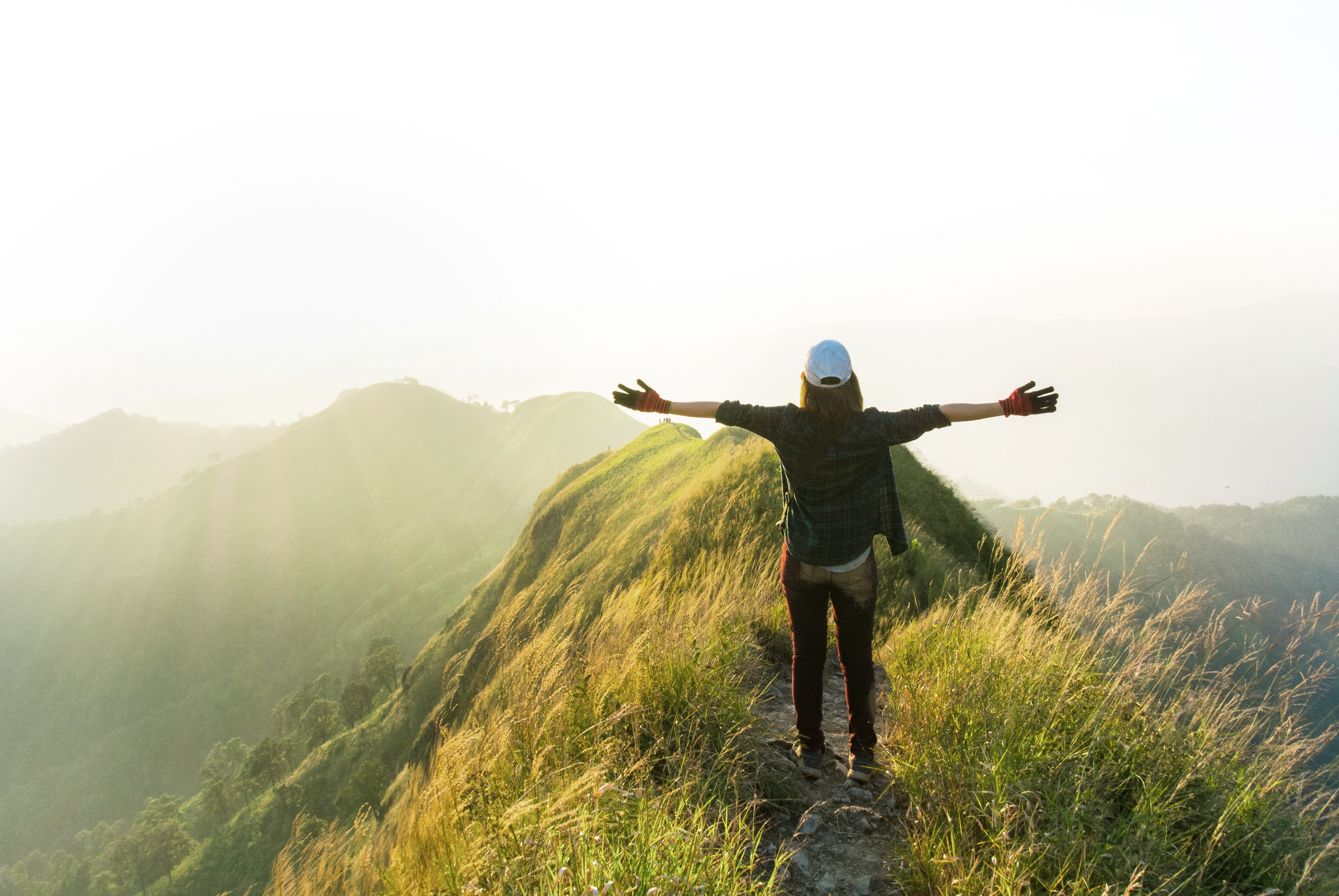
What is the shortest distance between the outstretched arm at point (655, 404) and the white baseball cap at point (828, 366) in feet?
2.26

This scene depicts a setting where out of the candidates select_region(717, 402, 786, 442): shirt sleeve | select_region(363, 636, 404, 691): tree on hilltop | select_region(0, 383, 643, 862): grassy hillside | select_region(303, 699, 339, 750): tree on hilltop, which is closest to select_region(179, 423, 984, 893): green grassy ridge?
select_region(717, 402, 786, 442): shirt sleeve

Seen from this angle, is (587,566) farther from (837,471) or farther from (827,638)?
(837,471)

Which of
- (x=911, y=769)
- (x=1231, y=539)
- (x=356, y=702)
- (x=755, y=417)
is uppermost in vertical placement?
(x=755, y=417)

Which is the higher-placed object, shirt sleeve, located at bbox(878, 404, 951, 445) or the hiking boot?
shirt sleeve, located at bbox(878, 404, 951, 445)

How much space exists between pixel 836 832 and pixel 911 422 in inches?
99.3

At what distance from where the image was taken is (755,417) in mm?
3863

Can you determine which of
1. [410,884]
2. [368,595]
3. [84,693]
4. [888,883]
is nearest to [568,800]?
[410,884]

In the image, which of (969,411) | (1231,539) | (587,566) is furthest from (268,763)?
(1231,539)

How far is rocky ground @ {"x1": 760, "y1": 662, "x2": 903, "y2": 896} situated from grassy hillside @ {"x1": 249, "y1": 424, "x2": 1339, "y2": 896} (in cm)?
2

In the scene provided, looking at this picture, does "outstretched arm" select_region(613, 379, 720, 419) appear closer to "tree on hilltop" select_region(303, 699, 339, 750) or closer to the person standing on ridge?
the person standing on ridge

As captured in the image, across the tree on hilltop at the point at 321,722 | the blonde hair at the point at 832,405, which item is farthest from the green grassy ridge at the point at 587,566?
the tree on hilltop at the point at 321,722

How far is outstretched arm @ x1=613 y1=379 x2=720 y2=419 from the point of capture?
4.07 meters

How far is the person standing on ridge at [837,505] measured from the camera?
3629mm

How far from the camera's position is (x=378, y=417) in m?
191
